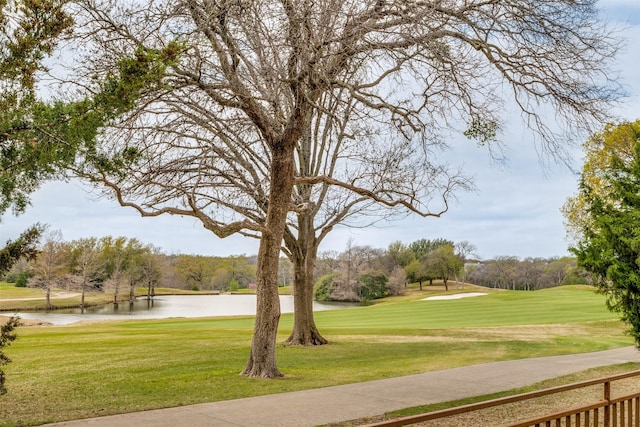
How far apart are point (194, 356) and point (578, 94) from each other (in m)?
11.5

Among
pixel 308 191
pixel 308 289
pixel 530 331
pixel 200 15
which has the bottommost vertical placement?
pixel 530 331

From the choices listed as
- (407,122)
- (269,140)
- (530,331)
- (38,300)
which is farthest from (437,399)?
(38,300)

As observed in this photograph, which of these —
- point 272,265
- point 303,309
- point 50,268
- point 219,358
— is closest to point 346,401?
point 272,265

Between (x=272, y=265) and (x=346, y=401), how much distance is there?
381cm

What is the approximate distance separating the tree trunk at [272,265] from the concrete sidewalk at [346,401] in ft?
6.62

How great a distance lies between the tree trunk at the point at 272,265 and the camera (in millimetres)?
11984

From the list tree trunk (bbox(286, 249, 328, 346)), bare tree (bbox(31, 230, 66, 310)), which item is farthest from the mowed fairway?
bare tree (bbox(31, 230, 66, 310))

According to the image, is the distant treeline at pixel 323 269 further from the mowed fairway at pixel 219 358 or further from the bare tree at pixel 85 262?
the mowed fairway at pixel 219 358

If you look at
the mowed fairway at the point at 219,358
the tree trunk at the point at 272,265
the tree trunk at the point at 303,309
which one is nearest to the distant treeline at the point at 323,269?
the mowed fairway at the point at 219,358

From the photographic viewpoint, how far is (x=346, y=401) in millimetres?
9328

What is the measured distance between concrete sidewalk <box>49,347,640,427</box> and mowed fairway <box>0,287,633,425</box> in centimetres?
60

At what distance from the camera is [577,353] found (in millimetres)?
16422

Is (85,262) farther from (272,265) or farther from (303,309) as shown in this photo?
(272,265)

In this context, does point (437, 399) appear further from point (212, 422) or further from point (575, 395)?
point (212, 422)
